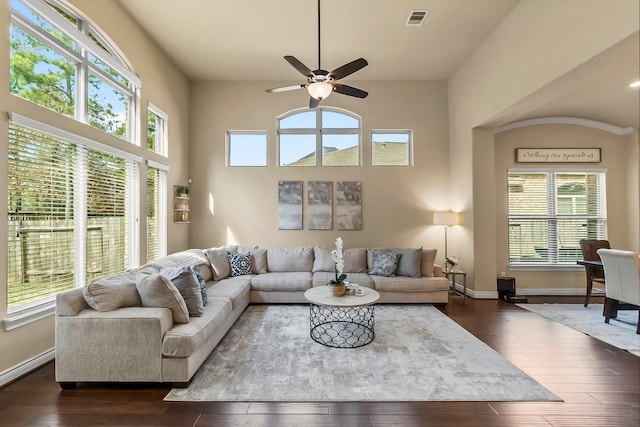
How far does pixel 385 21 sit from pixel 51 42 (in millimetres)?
3749

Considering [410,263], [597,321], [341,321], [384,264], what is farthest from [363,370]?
[597,321]

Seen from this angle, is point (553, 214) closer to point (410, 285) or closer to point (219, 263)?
point (410, 285)

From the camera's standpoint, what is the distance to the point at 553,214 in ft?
18.1

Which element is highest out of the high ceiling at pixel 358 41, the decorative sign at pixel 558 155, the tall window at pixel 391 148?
the high ceiling at pixel 358 41

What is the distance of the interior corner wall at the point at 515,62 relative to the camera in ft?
8.79

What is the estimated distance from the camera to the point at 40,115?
2750 millimetres

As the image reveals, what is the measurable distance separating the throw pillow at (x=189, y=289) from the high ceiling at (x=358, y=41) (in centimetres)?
328

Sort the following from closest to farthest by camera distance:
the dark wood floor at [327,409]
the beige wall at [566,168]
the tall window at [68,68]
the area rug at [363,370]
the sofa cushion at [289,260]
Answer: the dark wood floor at [327,409], the area rug at [363,370], the tall window at [68,68], the sofa cushion at [289,260], the beige wall at [566,168]

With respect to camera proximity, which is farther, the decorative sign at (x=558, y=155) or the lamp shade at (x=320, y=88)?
the decorative sign at (x=558, y=155)

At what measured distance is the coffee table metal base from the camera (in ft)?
10.7

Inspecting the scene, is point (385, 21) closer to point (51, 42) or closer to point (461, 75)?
point (461, 75)

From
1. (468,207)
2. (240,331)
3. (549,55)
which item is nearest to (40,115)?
(240,331)

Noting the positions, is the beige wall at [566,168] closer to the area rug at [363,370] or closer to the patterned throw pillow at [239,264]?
the area rug at [363,370]

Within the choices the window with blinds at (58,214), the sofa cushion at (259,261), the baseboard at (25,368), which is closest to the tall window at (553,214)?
the sofa cushion at (259,261)
